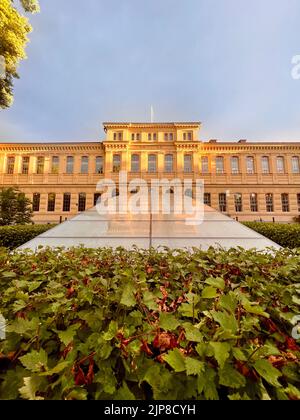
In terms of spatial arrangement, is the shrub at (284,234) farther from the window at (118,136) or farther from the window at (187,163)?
the window at (118,136)

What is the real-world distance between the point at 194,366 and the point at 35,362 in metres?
0.63

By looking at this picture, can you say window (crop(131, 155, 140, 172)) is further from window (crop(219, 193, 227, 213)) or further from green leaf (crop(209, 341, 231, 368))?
green leaf (crop(209, 341, 231, 368))

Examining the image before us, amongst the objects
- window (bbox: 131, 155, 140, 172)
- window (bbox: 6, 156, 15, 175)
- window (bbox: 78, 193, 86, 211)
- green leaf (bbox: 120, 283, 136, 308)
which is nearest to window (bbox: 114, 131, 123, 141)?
window (bbox: 131, 155, 140, 172)

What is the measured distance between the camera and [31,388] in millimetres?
790

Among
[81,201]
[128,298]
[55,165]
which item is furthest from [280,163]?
[128,298]

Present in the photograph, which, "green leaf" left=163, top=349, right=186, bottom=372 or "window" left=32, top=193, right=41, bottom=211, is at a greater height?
"window" left=32, top=193, right=41, bottom=211

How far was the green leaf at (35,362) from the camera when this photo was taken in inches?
33.8

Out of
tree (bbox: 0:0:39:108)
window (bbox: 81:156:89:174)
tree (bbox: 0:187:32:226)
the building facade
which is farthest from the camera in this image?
window (bbox: 81:156:89:174)

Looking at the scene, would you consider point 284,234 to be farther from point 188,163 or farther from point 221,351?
point 188,163

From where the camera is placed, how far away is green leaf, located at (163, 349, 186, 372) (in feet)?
2.81

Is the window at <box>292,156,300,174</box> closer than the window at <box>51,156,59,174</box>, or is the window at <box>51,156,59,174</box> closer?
the window at <box>292,156,300,174</box>

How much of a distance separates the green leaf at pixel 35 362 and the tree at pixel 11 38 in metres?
14.4

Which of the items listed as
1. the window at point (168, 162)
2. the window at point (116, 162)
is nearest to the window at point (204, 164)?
the window at point (168, 162)

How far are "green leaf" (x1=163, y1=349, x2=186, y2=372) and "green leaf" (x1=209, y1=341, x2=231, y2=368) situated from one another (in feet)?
0.43
